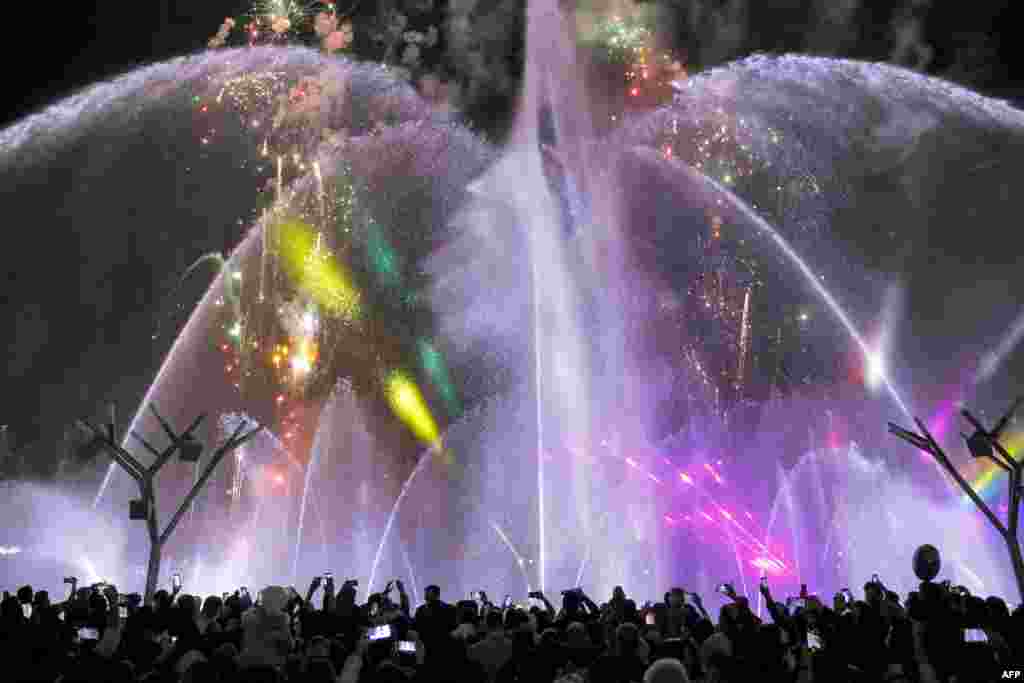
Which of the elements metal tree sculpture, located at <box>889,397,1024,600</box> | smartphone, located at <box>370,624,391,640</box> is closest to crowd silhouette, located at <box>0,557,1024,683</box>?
smartphone, located at <box>370,624,391,640</box>

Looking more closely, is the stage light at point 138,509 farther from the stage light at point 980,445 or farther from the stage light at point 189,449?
the stage light at point 980,445

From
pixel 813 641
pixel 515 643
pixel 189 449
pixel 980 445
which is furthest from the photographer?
pixel 189 449

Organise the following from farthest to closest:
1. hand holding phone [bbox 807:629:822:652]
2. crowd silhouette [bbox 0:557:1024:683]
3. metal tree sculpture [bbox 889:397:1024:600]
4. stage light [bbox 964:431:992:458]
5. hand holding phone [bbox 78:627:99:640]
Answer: stage light [bbox 964:431:992:458], metal tree sculpture [bbox 889:397:1024:600], hand holding phone [bbox 78:627:99:640], hand holding phone [bbox 807:629:822:652], crowd silhouette [bbox 0:557:1024:683]

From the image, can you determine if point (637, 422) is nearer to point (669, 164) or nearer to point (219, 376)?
point (669, 164)

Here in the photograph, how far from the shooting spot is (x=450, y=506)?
138 ft

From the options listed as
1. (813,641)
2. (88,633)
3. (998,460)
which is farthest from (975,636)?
(88,633)

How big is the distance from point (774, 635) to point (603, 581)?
72.5ft

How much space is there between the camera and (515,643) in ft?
32.3

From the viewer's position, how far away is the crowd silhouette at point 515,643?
328 inches

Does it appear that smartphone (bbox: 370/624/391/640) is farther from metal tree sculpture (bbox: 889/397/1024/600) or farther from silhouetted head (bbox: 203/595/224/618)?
metal tree sculpture (bbox: 889/397/1024/600)

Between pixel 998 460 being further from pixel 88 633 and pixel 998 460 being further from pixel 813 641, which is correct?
pixel 88 633

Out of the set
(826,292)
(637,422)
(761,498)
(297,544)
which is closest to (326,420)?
(297,544)

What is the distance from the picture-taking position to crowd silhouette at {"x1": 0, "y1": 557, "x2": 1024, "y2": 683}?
8336 millimetres

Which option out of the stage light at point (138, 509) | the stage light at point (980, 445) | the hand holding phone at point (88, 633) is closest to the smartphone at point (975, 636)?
the stage light at point (980, 445)
